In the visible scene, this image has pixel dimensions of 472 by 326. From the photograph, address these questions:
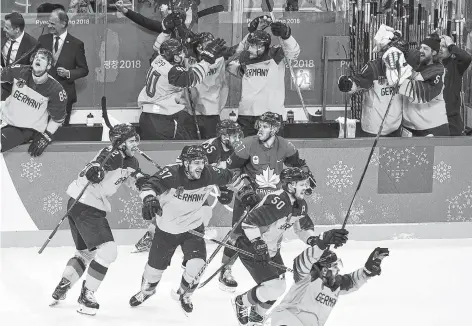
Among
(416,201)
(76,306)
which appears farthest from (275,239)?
(416,201)

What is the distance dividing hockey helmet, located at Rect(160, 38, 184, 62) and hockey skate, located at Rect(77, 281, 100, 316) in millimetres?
2067

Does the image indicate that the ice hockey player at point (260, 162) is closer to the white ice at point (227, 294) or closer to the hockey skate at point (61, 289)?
the white ice at point (227, 294)

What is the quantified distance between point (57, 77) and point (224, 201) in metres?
2.12

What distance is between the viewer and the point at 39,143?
31.7ft

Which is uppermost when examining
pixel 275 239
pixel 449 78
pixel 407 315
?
pixel 449 78

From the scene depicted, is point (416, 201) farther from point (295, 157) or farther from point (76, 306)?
point (76, 306)

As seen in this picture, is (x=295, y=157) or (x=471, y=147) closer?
(x=295, y=157)

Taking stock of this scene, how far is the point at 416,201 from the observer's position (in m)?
10.3

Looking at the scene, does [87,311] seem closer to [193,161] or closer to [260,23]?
[193,161]

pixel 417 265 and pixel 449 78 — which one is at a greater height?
pixel 449 78

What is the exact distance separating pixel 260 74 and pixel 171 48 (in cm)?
77

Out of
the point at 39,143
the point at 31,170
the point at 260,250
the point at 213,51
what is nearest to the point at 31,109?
the point at 39,143

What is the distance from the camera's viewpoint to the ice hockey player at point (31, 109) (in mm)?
9625

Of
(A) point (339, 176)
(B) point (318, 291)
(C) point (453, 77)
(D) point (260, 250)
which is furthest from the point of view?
(C) point (453, 77)
